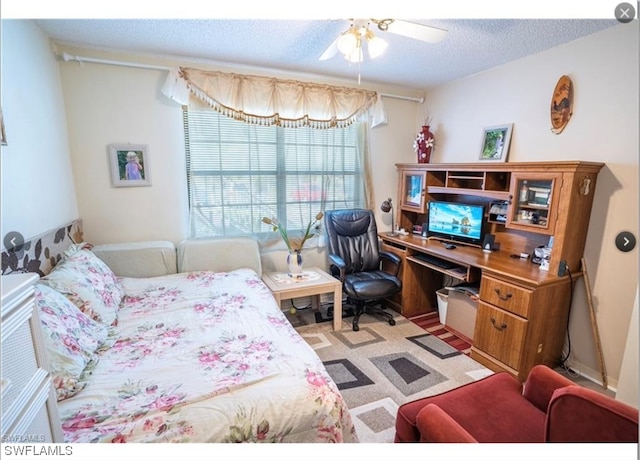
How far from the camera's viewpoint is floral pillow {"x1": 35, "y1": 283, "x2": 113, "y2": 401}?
46.8 inches

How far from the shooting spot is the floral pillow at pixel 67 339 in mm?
1188

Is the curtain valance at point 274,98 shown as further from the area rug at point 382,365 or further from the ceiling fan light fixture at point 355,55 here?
the area rug at point 382,365

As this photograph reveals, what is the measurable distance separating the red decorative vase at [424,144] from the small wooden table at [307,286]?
166cm

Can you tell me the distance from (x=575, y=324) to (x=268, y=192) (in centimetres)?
273

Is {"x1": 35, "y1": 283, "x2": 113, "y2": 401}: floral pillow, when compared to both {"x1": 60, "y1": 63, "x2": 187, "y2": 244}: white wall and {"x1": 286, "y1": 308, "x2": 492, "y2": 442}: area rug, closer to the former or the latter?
{"x1": 60, "y1": 63, "x2": 187, "y2": 244}: white wall

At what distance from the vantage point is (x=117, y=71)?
2.44 m

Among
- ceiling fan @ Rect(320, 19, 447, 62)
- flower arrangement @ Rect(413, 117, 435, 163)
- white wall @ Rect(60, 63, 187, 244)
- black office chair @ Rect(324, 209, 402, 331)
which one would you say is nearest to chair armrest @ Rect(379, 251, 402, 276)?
black office chair @ Rect(324, 209, 402, 331)

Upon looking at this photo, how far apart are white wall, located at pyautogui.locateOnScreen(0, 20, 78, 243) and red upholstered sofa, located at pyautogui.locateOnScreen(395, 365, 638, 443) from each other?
2.09m

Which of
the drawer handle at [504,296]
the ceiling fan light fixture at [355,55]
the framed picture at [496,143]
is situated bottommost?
the drawer handle at [504,296]

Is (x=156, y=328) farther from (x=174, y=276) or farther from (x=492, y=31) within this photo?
(x=492, y=31)

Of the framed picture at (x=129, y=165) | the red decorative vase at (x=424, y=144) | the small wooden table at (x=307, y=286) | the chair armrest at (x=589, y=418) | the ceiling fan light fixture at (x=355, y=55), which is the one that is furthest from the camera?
the red decorative vase at (x=424, y=144)

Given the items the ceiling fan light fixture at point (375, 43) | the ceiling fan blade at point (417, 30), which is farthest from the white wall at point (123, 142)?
the ceiling fan blade at point (417, 30)
